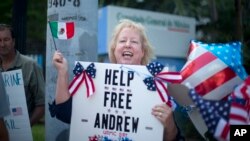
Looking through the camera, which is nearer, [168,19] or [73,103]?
[73,103]

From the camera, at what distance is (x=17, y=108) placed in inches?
151

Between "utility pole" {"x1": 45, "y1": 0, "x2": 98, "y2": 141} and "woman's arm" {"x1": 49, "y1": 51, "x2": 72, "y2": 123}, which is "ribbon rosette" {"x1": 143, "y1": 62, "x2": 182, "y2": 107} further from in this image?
"utility pole" {"x1": 45, "y1": 0, "x2": 98, "y2": 141}

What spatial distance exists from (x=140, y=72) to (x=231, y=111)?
2.17 ft

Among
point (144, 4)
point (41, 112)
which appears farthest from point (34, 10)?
point (41, 112)

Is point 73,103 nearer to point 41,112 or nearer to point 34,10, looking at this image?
point 41,112

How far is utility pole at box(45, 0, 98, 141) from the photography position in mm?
3699

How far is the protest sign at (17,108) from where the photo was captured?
3816mm

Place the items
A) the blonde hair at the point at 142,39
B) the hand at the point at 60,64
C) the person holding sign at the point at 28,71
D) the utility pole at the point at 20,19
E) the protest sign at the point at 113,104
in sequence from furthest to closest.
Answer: the utility pole at the point at 20,19
the person holding sign at the point at 28,71
the blonde hair at the point at 142,39
the hand at the point at 60,64
the protest sign at the point at 113,104

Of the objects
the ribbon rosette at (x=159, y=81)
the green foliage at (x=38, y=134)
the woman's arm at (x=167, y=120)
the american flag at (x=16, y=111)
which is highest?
the ribbon rosette at (x=159, y=81)

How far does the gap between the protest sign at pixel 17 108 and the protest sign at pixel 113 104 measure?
0.77 metres

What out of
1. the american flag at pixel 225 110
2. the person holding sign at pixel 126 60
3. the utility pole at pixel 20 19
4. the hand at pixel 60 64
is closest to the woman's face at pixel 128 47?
the person holding sign at pixel 126 60

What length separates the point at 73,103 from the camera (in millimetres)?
3156

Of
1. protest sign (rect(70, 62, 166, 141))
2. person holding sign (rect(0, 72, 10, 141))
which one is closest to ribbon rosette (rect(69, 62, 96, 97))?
protest sign (rect(70, 62, 166, 141))

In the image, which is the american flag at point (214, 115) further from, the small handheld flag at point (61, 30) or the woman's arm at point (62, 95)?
the small handheld flag at point (61, 30)
